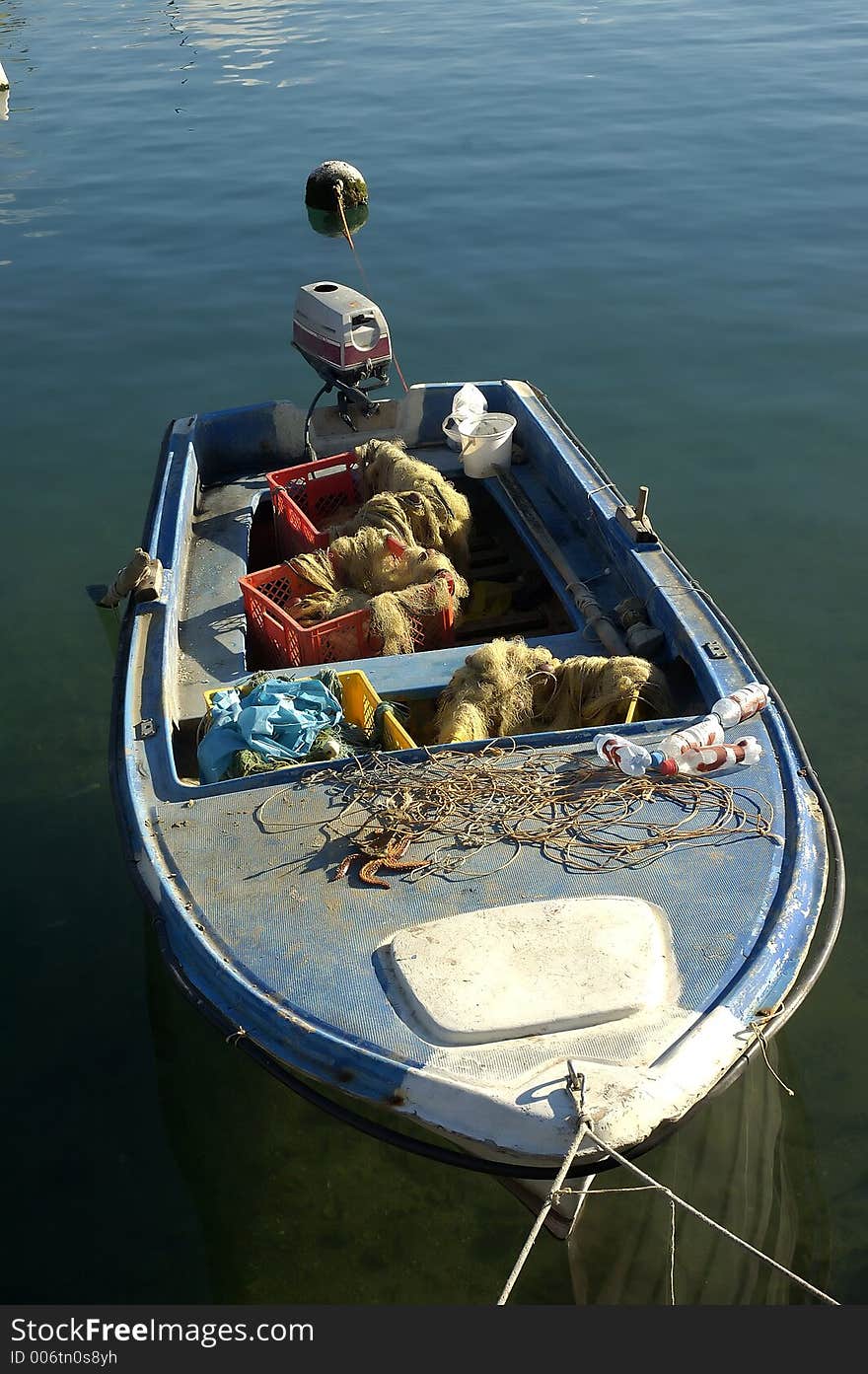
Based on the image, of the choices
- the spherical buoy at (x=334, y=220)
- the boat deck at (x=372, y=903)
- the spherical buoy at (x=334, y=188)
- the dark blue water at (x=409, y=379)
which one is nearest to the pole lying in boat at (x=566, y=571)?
the boat deck at (x=372, y=903)

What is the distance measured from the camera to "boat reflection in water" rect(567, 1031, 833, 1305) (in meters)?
4.56

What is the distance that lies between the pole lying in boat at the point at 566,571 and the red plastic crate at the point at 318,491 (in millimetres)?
1086

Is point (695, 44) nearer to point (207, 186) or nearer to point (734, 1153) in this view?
point (207, 186)

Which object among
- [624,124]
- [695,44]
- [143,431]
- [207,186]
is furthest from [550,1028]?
[695,44]

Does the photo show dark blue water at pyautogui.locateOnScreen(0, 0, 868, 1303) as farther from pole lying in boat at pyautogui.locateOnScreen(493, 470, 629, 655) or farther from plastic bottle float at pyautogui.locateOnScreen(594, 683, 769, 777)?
pole lying in boat at pyautogui.locateOnScreen(493, 470, 629, 655)

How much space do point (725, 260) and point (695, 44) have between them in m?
12.6

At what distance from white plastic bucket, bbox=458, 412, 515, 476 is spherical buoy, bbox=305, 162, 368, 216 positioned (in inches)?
392

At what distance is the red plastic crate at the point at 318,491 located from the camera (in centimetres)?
796

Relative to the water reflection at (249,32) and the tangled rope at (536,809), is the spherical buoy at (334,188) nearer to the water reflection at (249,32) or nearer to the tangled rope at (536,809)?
the water reflection at (249,32)

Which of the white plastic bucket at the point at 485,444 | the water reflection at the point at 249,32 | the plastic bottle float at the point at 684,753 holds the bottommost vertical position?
the plastic bottle float at the point at 684,753

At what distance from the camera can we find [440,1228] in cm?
493

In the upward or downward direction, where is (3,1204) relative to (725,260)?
downward

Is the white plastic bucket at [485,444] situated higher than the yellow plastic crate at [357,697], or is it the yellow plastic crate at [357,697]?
the white plastic bucket at [485,444]

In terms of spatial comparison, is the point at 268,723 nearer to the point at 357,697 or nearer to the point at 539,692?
the point at 357,697
